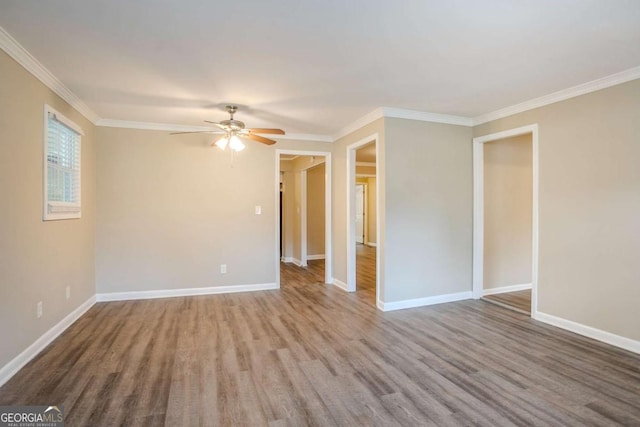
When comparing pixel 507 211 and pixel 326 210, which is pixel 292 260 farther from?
pixel 507 211

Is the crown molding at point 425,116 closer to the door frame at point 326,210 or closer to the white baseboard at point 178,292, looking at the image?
the door frame at point 326,210

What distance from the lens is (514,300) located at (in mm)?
4527

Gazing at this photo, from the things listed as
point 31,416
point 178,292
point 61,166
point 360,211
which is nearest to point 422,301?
point 178,292

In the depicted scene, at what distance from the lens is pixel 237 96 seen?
3490mm

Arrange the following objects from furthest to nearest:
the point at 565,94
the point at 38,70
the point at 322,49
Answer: the point at 565,94 < the point at 38,70 < the point at 322,49

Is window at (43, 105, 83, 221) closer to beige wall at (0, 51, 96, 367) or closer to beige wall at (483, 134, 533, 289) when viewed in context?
beige wall at (0, 51, 96, 367)

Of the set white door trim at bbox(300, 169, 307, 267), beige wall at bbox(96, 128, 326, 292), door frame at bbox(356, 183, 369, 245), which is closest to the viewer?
beige wall at bbox(96, 128, 326, 292)

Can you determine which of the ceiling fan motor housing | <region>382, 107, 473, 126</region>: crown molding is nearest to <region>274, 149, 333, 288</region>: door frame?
the ceiling fan motor housing

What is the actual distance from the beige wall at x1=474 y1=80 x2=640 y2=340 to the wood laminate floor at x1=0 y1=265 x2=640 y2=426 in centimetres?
38

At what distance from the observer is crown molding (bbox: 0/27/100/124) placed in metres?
2.38

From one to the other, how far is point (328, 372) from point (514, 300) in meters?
3.23

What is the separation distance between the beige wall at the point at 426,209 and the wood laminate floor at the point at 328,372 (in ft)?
1.77

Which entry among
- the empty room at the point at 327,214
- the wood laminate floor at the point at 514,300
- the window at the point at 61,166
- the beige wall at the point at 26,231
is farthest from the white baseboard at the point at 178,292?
the wood laminate floor at the point at 514,300

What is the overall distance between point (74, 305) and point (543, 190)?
5328 mm
